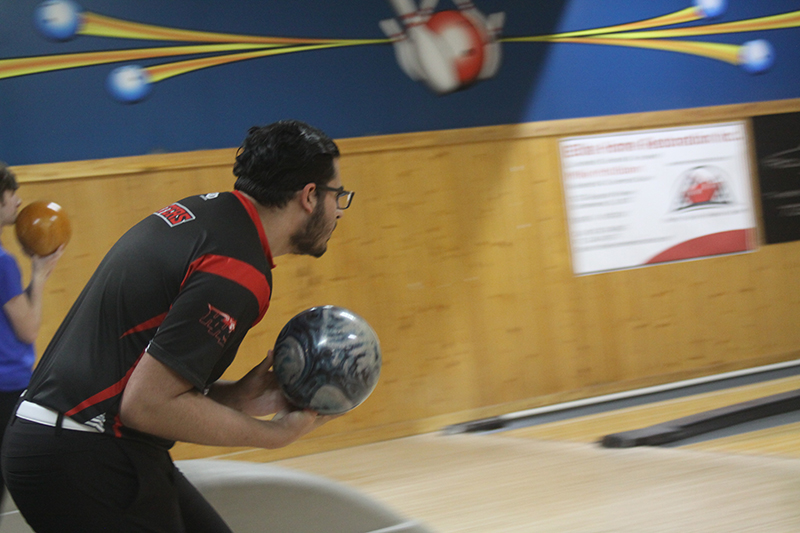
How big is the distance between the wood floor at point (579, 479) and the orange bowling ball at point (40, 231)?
1.74m

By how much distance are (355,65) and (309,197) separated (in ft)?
10.8

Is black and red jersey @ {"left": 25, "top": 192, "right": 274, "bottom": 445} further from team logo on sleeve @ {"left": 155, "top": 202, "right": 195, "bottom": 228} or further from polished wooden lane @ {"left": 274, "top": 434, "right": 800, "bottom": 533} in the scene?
polished wooden lane @ {"left": 274, "top": 434, "right": 800, "bottom": 533}

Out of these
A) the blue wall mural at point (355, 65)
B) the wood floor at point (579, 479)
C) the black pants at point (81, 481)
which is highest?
the blue wall mural at point (355, 65)

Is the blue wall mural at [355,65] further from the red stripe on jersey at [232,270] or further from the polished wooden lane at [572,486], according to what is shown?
the red stripe on jersey at [232,270]

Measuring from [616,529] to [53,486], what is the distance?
1.97 meters

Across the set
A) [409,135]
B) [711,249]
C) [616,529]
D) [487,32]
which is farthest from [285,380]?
[711,249]

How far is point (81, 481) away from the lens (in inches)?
49.4

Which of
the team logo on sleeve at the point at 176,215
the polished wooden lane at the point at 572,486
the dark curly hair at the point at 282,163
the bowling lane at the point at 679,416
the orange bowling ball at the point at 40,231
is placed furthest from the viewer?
the bowling lane at the point at 679,416

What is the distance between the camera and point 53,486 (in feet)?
4.14

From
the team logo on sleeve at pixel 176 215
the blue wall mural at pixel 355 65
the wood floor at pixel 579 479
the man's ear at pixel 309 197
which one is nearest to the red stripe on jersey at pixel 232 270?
the team logo on sleeve at pixel 176 215

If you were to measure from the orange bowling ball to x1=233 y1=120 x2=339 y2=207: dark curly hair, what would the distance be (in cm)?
168

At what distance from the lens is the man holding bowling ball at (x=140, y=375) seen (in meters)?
1.20

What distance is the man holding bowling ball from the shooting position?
47.4 inches

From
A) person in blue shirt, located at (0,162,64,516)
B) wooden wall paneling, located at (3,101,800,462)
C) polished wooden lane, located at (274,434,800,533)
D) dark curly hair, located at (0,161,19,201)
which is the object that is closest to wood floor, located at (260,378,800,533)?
polished wooden lane, located at (274,434,800,533)
